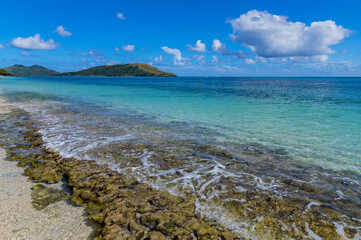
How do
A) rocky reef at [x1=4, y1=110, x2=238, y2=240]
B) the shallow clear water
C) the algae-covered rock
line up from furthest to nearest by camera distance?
the shallow clear water, the algae-covered rock, rocky reef at [x1=4, y1=110, x2=238, y2=240]

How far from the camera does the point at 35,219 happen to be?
15.5 feet

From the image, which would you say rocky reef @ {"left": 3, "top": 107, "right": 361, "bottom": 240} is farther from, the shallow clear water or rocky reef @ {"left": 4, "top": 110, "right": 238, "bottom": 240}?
the shallow clear water

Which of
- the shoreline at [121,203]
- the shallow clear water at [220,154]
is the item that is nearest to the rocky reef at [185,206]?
the shoreline at [121,203]

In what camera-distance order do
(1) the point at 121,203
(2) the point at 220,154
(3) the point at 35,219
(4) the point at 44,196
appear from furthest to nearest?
1. (2) the point at 220,154
2. (4) the point at 44,196
3. (1) the point at 121,203
4. (3) the point at 35,219

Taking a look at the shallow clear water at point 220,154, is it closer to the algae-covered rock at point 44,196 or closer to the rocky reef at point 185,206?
the rocky reef at point 185,206

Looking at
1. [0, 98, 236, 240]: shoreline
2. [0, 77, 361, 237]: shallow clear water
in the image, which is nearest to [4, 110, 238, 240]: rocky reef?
[0, 98, 236, 240]: shoreline

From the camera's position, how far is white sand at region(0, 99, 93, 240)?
4289 mm

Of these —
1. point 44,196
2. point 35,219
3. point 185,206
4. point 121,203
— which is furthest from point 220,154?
point 35,219

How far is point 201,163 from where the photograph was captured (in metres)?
8.20

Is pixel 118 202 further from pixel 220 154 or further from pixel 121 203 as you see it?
pixel 220 154

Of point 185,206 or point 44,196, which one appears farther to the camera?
point 44,196

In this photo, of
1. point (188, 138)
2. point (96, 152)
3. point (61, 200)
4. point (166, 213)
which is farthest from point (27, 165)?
point (188, 138)

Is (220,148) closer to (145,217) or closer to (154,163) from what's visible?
(154,163)

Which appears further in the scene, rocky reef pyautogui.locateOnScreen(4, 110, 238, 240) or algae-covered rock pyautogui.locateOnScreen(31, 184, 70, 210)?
algae-covered rock pyautogui.locateOnScreen(31, 184, 70, 210)
